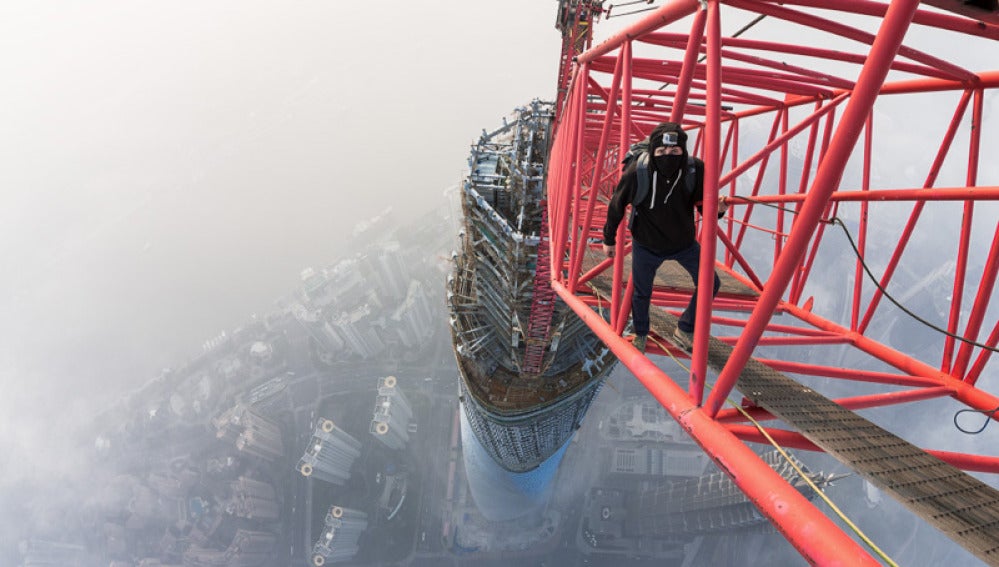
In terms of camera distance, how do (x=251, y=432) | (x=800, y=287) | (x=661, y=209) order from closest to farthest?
(x=661, y=209) → (x=800, y=287) → (x=251, y=432)

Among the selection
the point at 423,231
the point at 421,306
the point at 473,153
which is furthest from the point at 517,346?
the point at 423,231

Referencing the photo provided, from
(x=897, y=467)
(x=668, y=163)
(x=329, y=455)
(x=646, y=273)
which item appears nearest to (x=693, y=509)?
(x=329, y=455)

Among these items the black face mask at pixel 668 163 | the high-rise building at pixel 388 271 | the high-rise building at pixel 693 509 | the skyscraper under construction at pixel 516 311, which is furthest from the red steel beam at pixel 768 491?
the high-rise building at pixel 388 271

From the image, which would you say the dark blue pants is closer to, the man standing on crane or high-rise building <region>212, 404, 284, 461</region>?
the man standing on crane

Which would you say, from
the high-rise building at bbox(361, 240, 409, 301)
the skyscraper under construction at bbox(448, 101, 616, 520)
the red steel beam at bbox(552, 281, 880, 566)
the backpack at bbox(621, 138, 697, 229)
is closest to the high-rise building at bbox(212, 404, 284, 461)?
the high-rise building at bbox(361, 240, 409, 301)

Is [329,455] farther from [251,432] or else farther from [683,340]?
[683,340]

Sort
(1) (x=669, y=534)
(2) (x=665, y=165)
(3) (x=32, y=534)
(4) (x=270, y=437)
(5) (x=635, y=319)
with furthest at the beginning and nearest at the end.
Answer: (3) (x=32, y=534) < (4) (x=270, y=437) < (1) (x=669, y=534) < (5) (x=635, y=319) < (2) (x=665, y=165)

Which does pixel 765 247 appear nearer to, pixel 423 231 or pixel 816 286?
pixel 816 286
